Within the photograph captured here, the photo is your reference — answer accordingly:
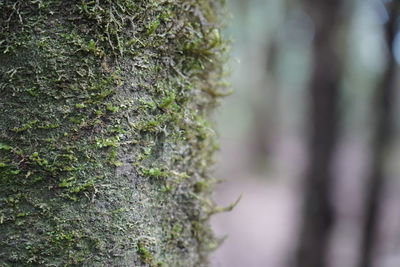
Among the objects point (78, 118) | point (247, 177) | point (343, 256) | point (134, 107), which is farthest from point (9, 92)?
point (247, 177)

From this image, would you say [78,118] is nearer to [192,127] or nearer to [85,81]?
[85,81]

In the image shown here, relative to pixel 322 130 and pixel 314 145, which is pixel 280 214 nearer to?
pixel 314 145

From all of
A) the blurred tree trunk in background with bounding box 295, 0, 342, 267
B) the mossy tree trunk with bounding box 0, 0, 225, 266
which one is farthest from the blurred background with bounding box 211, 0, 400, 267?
the mossy tree trunk with bounding box 0, 0, 225, 266

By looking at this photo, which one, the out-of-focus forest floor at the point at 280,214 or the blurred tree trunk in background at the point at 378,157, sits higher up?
the blurred tree trunk in background at the point at 378,157

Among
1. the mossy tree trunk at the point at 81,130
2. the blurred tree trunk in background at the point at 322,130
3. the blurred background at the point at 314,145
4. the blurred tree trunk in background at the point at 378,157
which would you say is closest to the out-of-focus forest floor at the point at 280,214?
the blurred background at the point at 314,145

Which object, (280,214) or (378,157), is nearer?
(378,157)

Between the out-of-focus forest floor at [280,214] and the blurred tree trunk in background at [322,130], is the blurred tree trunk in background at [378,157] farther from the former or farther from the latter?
the blurred tree trunk in background at [322,130]

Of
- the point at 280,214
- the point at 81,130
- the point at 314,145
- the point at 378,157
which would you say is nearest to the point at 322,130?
the point at 314,145
